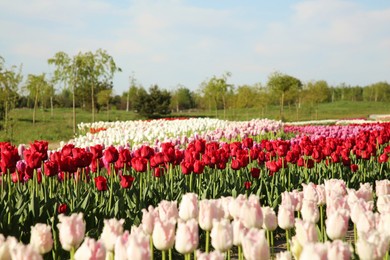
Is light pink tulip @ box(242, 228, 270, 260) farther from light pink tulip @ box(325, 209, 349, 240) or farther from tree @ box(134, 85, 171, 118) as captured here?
tree @ box(134, 85, 171, 118)

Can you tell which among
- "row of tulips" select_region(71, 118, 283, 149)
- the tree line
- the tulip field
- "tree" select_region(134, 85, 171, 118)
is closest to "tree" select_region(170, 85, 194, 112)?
the tree line

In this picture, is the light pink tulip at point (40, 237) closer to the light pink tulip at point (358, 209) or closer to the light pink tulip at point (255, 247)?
the light pink tulip at point (255, 247)

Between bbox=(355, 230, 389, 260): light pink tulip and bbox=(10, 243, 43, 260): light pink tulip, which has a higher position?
bbox=(10, 243, 43, 260): light pink tulip

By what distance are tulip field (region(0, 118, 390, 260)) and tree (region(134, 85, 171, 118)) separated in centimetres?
3732

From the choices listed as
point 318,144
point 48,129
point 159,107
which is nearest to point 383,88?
point 159,107

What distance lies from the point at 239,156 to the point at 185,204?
3.46 meters

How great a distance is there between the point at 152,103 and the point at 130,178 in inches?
1637

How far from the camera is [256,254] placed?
215 centimetres

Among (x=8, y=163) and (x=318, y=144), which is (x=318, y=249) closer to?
(x=8, y=163)

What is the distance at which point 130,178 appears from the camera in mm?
5137

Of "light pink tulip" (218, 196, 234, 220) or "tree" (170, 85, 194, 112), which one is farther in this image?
"tree" (170, 85, 194, 112)

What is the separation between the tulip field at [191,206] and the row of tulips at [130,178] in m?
0.02

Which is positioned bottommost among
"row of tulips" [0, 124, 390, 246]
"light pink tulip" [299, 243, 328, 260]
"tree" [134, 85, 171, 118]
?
"row of tulips" [0, 124, 390, 246]

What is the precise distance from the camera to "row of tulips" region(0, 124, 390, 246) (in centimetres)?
499
